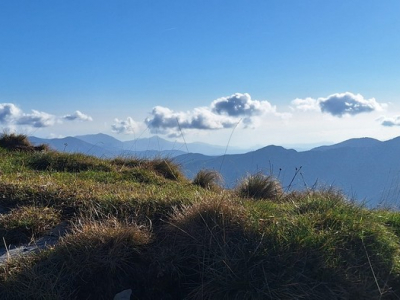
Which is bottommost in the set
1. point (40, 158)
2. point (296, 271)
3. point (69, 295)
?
point (69, 295)

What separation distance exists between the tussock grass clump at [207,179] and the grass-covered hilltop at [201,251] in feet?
13.3

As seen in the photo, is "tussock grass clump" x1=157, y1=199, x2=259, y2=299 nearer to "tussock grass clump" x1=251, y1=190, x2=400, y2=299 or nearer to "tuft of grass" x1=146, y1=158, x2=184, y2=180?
"tussock grass clump" x1=251, y1=190, x2=400, y2=299

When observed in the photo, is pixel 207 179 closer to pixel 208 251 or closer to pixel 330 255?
pixel 208 251

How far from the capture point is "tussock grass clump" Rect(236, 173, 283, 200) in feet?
26.8

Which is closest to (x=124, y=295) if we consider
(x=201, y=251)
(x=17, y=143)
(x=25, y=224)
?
(x=201, y=251)

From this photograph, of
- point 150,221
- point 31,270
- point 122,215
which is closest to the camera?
point 31,270

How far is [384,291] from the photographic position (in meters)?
4.27

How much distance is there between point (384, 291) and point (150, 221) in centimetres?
257

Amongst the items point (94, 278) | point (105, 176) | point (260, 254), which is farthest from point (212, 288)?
point (105, 176)

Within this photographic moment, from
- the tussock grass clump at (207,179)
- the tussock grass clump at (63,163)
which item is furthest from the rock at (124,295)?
the tussock grass clump at (63,163)

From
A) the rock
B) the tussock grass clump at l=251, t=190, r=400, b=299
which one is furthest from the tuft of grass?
the rock

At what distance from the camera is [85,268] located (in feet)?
15.3

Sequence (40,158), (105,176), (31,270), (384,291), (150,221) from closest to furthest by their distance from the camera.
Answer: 1. (384,291)
2. (31,270)
3. (150,221)
4. (105,176)
5. (40,158)

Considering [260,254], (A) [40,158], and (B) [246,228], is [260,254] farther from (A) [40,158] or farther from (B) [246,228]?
A: (A) [40,158]
